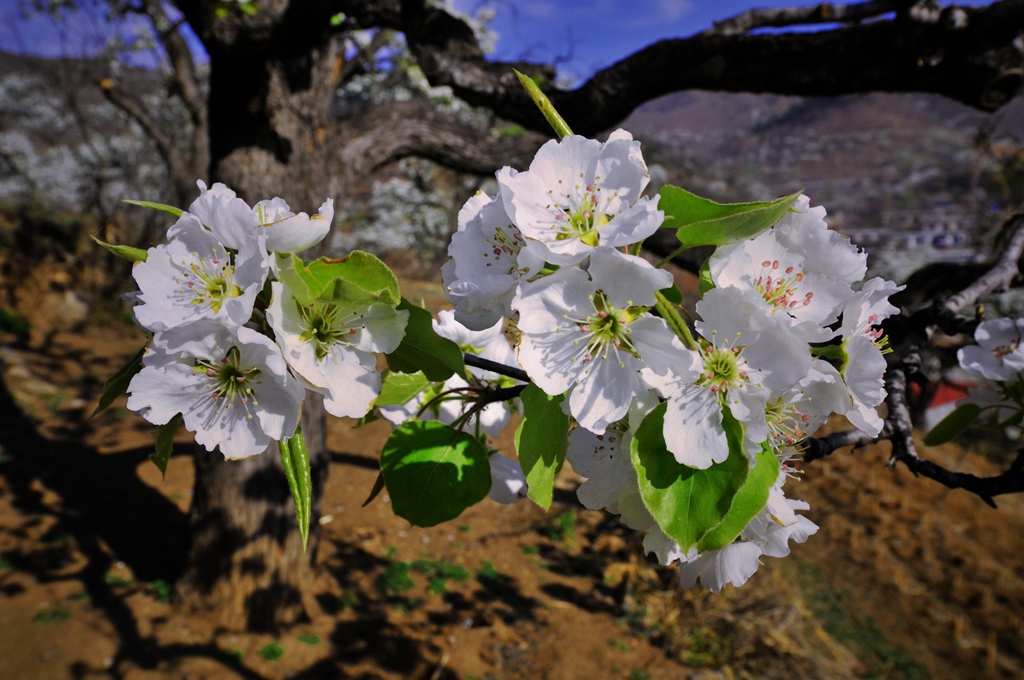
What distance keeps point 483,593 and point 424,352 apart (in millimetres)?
3561

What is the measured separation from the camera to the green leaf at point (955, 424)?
47.3 inches

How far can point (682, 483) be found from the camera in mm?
667

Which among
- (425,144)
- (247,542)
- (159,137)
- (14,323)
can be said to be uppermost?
(159,137)

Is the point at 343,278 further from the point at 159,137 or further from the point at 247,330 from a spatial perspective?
the point at 159,137

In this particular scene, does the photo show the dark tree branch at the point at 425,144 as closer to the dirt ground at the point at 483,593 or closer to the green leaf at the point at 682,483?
the dirt ground at the point at 483,593

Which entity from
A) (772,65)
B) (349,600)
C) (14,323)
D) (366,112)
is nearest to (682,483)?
(772,65)

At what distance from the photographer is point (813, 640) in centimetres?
382

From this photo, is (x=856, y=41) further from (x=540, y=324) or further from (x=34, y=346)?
(x=34, y=346)

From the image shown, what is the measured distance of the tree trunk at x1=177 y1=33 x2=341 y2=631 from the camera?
2.93 m

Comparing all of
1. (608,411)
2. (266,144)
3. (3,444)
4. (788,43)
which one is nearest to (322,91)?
(266,144)

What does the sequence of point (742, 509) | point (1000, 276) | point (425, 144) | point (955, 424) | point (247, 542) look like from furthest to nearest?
point (425, 144) < point (247, 542) < point (1000, 276) < point (955, 424) < point (742, 509)

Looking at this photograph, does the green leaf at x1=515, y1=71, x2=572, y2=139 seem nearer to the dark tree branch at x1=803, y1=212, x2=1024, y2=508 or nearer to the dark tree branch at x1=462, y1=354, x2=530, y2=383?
the dark tree branch at x1=462, y1=354, x2=530, y2=383

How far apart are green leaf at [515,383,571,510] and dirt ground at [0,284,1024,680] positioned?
105 inches

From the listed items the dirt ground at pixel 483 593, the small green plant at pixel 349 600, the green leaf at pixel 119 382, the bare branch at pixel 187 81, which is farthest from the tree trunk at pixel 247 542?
the bare branch at pixel 187 81
